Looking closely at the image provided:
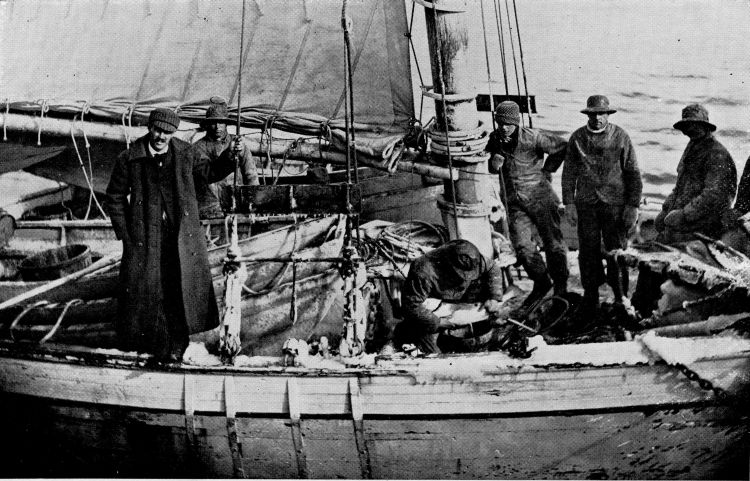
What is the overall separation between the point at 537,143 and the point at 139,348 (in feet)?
12.0

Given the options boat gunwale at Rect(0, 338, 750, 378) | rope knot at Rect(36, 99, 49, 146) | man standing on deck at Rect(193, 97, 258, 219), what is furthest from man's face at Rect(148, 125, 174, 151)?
rope knot at Rect(36, 99, 49, 146)

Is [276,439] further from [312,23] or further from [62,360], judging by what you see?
[312,23]

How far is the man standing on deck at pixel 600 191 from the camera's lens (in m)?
6.09

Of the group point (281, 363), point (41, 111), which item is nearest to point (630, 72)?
point (41, 111)

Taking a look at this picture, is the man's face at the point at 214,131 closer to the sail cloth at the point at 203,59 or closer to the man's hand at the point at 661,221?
the sail cloth at the point at 203,59

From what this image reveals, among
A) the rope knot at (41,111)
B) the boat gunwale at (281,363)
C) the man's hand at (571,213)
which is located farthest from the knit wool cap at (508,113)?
the rope knot at (41,111)

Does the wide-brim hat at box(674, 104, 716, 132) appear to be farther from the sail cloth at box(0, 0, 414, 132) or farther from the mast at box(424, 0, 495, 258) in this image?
the sail cloth at box(0, 0, 414, 132)

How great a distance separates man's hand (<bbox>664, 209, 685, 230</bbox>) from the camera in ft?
19.2

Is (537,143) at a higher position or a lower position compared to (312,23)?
lower

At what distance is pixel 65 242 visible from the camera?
7.78 m

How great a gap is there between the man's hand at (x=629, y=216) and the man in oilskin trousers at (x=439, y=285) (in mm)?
1491

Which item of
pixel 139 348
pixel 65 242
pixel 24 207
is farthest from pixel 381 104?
pixel 24 207

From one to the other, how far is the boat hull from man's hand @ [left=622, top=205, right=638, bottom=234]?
1.87 m

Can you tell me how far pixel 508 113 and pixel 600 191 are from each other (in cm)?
101
